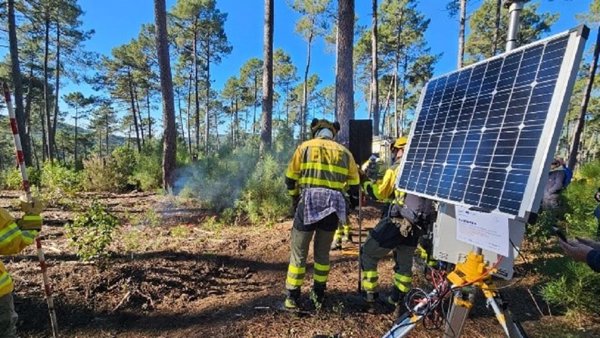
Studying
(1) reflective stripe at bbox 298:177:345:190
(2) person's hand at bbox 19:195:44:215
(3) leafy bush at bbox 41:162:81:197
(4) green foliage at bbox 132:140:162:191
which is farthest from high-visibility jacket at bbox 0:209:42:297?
(4) green foliage at bbox 132:140:162:191

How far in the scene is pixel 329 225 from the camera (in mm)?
3795

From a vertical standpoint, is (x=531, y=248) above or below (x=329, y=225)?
below

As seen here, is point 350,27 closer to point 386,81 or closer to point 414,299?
point 414,299

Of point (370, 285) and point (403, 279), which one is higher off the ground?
point (403, 279)

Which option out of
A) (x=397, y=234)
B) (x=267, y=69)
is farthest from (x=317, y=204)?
(x=267, y=69)

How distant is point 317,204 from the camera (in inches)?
146

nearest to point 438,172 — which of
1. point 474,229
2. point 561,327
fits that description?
point 474,229

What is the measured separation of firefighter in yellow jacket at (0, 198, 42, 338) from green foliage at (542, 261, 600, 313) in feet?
16.7

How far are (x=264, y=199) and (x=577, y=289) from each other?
20.9 ft

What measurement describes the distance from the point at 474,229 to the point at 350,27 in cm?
665

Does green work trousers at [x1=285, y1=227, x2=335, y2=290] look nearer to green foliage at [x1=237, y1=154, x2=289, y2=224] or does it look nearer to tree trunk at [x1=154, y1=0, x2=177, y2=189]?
green foliage at [x1=237, y1=154, x2=289, y2=224]

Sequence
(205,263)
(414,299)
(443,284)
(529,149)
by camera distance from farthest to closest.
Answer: (205,263)
(414,299)
(443,284)
(529,149)

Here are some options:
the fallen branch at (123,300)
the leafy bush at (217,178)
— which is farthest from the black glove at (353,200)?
the leafy bush at (217,178)

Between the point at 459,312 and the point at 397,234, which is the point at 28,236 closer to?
the point at 459,312
